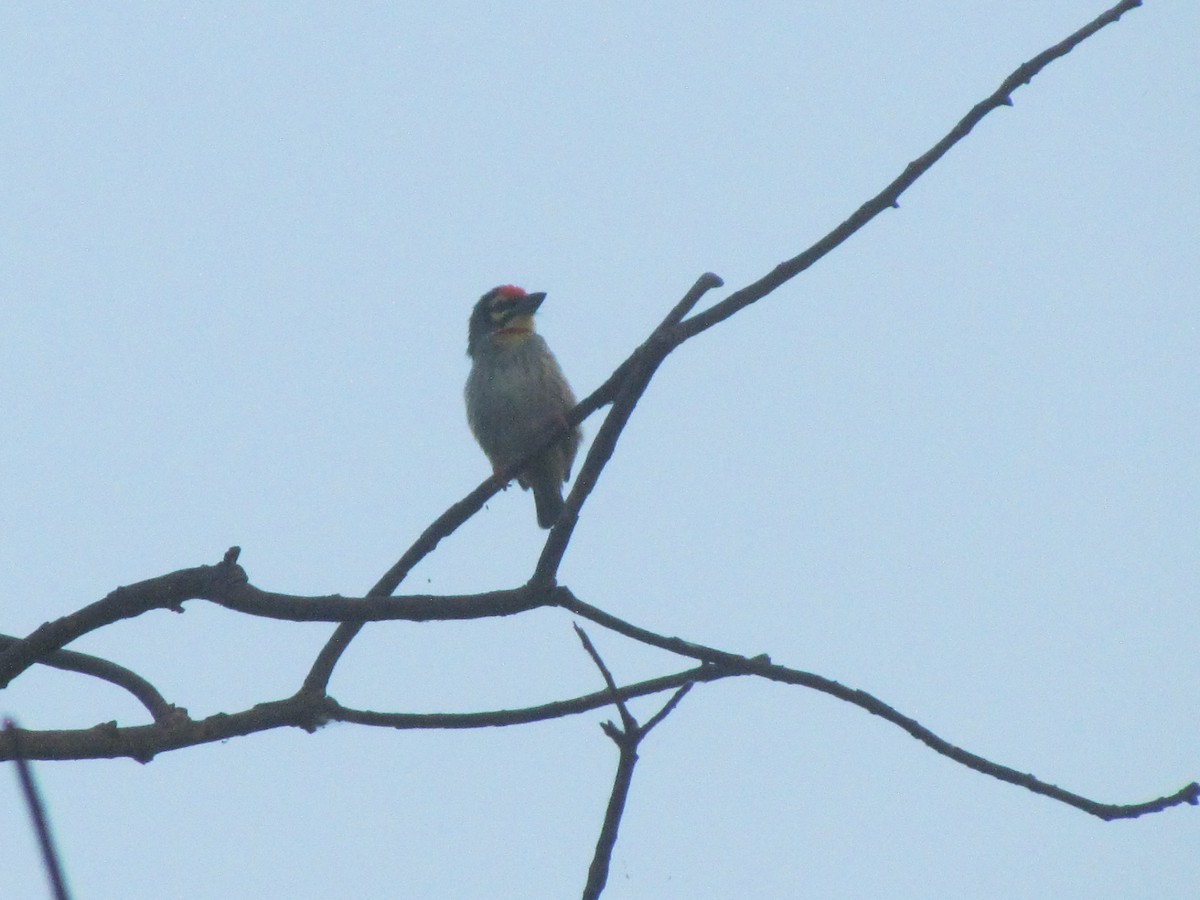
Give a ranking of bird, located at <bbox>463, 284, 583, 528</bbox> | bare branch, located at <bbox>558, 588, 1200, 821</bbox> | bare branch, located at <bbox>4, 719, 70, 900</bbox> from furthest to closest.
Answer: bird, located at <bbox>463, 284, 583, 528</bbox> < bare branch, located at <bbox>558, 588, 1200, 821</bbox> < bare branch, located at <bbox>4, 719, 70, 900</bbox>

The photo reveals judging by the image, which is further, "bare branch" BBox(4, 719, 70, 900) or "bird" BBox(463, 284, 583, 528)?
"bird" BBox(463, 284, 583, 528)

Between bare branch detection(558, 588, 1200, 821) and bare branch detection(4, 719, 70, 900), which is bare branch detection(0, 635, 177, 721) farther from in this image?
bare branch detection(4, 719, 70, 900)

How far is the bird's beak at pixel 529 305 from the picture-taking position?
24.6 ft

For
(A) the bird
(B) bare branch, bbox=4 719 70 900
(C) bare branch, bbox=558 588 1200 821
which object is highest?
(A) the bird

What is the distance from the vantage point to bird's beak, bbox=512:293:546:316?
748 centimetres

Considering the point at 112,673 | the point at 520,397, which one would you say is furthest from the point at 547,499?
the point at 112,673

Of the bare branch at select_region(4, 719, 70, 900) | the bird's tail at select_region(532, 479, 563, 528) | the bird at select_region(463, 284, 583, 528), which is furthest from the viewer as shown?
the bird's tail at select_region(532, 479, 563, 528)

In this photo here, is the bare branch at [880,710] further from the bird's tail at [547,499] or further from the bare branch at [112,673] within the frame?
the bird's tail at [547,499]

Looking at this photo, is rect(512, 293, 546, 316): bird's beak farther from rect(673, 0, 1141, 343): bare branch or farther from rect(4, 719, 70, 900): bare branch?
rect(4, 719, 70, 900): bare branch

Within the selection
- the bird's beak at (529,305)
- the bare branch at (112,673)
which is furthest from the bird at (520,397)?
the bare branch at (112,673)

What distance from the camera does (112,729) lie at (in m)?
2.89

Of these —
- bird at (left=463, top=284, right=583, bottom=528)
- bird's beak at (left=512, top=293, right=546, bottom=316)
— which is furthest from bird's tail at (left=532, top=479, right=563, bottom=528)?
bird's beak at (left=512, top=293, right=546, bottom=316)

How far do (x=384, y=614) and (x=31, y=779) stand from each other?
186 cm

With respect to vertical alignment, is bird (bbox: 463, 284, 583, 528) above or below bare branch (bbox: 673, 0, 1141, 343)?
above
